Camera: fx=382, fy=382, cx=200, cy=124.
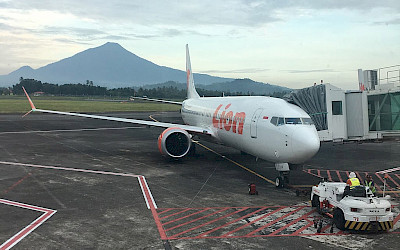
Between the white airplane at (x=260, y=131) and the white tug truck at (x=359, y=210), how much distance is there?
396cm

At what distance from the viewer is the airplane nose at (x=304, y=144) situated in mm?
18905

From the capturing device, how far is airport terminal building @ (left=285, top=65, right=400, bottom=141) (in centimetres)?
2216

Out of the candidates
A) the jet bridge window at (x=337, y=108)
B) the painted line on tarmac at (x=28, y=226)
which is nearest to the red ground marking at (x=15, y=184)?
the painted line on tarmac at (x=28, y=226)

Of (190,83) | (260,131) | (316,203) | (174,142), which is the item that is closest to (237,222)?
(316,203)

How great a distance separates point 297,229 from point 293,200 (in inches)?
167

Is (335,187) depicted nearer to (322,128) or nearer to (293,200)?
(293,200)

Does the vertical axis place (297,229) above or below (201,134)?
below

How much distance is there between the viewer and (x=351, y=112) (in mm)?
22812

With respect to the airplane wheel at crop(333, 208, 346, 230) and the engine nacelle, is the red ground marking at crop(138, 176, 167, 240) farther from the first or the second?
the airplane wheel at crop(333, 208, 346, 230)

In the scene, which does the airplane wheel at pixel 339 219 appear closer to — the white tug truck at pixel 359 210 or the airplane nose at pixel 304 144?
the white tug truck at pixel 359 210

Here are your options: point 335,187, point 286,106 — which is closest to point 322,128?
point 286,106

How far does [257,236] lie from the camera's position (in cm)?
1412

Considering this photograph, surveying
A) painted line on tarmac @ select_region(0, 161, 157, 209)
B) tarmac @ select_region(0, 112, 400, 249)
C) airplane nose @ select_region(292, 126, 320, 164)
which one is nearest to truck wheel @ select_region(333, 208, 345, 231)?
tarmac @ select_region(0, 112, 400, 249)

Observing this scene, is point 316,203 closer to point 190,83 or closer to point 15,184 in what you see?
point 15,184
